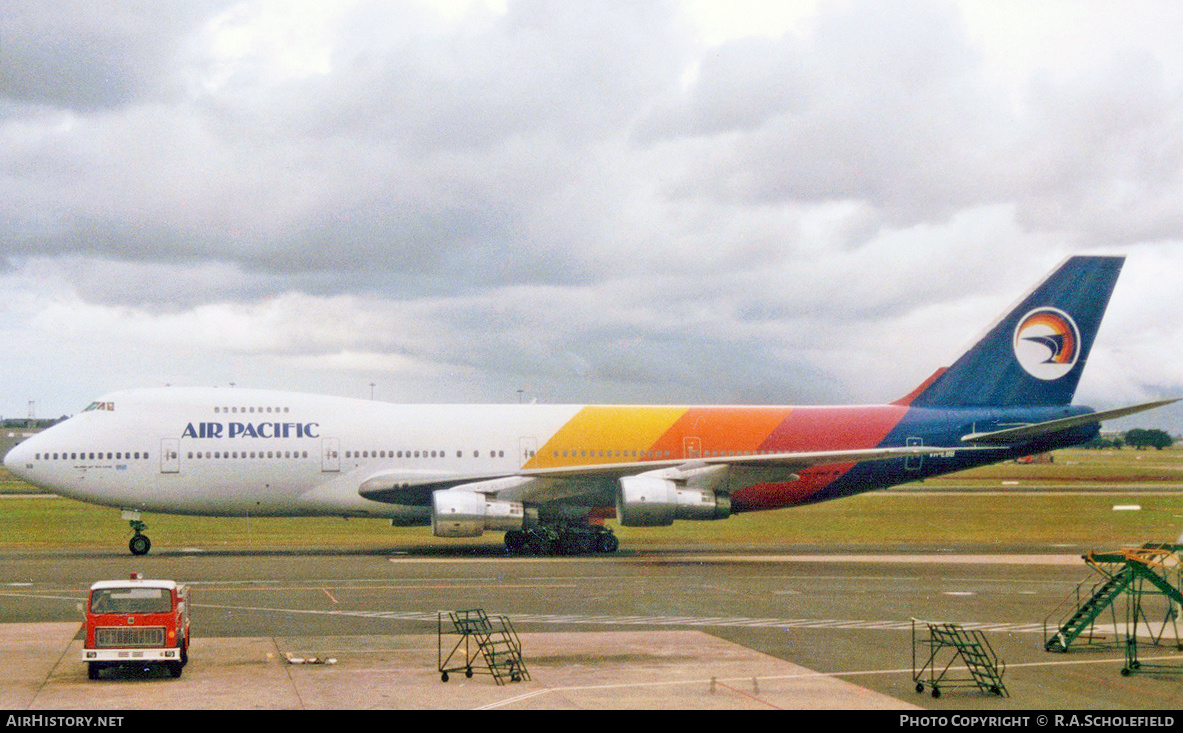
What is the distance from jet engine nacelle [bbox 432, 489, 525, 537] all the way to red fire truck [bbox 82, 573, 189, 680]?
59.6ft

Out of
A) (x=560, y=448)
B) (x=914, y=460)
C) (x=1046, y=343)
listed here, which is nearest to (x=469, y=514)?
(x=560, y=448)

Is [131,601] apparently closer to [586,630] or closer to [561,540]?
[586,630]

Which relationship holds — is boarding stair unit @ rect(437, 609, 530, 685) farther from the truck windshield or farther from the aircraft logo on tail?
the aircraft logo on tail

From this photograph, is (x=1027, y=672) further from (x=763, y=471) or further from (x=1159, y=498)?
(x=1159, y=498)

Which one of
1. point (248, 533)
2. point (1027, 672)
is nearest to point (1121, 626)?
point (1027, 672)

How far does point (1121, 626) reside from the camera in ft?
79.7

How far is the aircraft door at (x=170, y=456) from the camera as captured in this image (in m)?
38.1

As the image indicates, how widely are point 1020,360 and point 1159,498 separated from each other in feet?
106

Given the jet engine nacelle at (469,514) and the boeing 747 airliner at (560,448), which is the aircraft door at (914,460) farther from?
the jet engine nacelle at (469,514)

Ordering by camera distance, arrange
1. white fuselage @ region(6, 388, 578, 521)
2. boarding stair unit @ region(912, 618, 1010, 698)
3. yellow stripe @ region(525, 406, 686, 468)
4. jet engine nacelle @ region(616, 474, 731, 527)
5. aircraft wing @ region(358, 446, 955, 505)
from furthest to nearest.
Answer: yellow stripe @ region(525, 406, 686, 468) → white fuselage @ region(6, 388, 578, 521) → aircraft wing @ region(358, 446, 955, 505) → jet engine nacelle @ region(616, 474, 731, 527) → boarding stair unit @ region(912, 618, 1010, 698)

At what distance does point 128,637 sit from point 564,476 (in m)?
20.9

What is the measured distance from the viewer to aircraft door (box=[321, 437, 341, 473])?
38750 millimetres

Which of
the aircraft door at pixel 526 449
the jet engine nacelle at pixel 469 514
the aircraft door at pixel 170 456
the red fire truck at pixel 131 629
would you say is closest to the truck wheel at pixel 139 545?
the aircraft door at pixel 170 456

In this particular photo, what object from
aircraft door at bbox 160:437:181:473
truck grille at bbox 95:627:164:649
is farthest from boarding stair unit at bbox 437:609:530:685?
aircraft door at bbox 160:437:181:473
